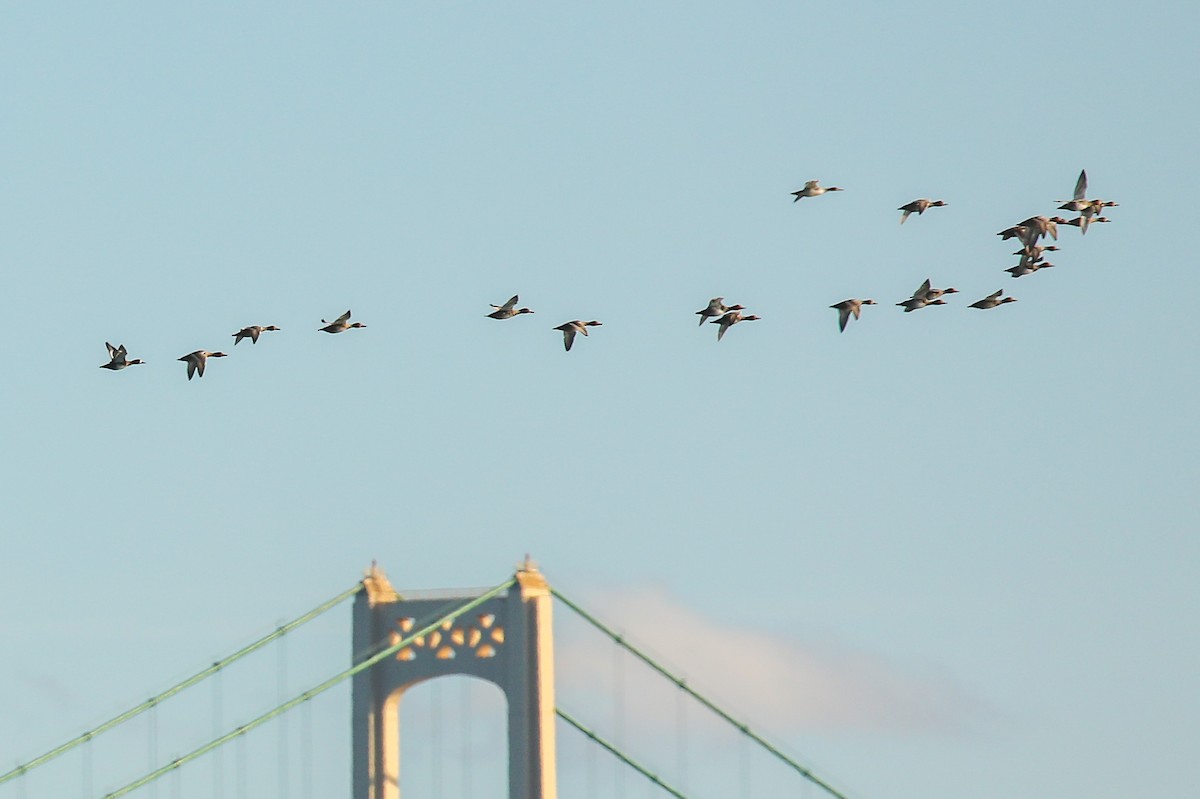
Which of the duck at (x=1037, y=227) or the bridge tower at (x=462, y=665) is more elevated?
the duck at (x=1037, y=227)

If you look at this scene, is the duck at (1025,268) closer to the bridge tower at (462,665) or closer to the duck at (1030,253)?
the duck at (1030,253)

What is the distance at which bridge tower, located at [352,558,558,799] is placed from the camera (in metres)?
71.9

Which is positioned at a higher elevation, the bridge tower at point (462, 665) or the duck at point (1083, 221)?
the duck at point (1083, 221)

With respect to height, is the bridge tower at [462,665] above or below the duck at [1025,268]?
below

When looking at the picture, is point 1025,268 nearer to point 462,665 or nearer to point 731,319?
point 731,319

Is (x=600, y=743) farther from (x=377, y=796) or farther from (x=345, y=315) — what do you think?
(x=345, y=315)

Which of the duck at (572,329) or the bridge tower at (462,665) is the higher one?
the duck at (572,329)

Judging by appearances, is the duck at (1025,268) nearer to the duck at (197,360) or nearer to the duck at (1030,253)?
the duck at (1030,253)

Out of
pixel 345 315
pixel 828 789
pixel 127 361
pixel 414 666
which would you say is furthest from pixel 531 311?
pixel 828 789

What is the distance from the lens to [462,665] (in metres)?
74.2

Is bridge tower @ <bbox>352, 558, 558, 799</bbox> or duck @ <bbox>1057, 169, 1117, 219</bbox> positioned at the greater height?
duck @ <bbox>1057, 169, 1117, 219</bbox>

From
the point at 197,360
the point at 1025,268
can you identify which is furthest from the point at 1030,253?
the point at 197,360

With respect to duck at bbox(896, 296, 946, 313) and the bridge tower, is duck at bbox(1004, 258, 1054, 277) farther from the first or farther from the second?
the bridge tower

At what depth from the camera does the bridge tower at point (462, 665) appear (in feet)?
236
